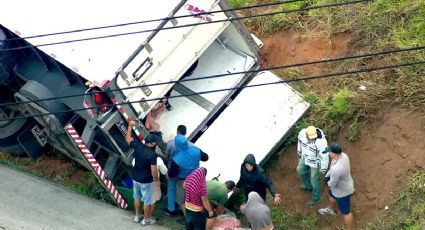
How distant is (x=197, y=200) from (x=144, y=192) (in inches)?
39.7

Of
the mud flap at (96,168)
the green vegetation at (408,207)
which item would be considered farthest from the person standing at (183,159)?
the green vegetation at (408,207)

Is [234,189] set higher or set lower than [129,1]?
lower

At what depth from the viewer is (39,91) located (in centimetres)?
1059

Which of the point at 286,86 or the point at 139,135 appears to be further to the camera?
the point at 286,86

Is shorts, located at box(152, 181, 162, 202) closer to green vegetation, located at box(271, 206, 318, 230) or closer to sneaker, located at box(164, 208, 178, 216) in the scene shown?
sneaker, located at box(164, 208, 178, 216)

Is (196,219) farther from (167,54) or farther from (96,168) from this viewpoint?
(167,54)

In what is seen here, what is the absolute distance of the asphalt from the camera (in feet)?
33.3

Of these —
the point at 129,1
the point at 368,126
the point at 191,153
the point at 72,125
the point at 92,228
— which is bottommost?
the point at 92,228

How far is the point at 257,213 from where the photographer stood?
9.00 metres

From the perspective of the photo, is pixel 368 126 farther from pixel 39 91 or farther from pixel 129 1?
pixel 39 91

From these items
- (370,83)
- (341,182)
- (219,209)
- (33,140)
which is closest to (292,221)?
(219,209)

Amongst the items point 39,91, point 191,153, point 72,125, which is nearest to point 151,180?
point 191,153

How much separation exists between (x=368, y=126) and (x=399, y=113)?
0.46 m

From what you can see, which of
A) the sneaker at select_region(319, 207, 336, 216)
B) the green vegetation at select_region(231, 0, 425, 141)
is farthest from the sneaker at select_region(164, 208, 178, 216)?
the green vegetation at select_region(231, 0, 425, 141)
